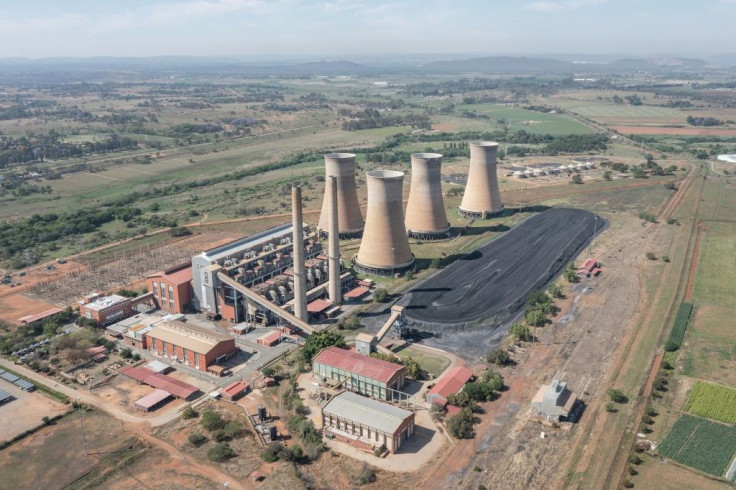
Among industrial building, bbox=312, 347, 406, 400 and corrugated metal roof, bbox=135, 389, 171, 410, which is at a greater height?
industrial building, bbox=312, 347, 406, 400

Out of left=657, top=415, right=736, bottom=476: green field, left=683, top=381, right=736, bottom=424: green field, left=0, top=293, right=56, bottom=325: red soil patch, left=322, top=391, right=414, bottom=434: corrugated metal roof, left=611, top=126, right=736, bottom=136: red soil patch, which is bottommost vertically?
left=0, top=293, right=56, bottom=325: red soil patch

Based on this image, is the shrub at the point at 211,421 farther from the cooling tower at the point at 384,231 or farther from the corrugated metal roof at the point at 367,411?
the cooling tower at the point at 384,231

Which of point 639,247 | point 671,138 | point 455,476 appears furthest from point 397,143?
point 455,476

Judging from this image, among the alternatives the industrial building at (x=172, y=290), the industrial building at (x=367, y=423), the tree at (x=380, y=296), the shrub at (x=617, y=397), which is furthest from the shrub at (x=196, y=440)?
the shrub at (x=617, y=397)

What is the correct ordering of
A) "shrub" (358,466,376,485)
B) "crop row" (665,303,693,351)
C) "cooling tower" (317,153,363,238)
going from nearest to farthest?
"shrub" (358,466,376,485) < "crop row" (665,303,693,351) < "cooling tower" (317,153,363,238)

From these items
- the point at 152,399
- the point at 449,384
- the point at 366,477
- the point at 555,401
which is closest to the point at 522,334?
the point at 449,384

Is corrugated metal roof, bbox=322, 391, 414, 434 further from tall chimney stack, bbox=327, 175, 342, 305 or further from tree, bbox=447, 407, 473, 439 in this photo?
tall chimney stack, bbox=327, 175, 342, 305

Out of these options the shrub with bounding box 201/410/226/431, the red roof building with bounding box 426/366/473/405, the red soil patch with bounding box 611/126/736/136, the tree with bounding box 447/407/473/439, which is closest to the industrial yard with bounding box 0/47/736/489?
the tree with bounding box 447/407/473/439
